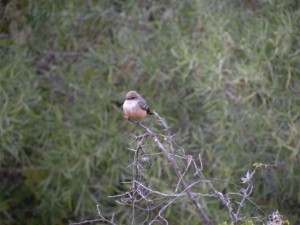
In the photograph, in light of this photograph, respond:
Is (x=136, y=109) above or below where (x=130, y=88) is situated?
above

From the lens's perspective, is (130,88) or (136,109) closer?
(136,109)

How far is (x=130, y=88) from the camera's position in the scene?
6531mm

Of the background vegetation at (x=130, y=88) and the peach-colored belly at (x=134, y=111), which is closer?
the peach-colored belly at (x=134, y=111)

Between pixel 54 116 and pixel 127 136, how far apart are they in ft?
2.07

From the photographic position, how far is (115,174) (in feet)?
21.3

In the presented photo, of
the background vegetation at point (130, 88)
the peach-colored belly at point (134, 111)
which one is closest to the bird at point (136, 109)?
the peach-colored belly at point (134, 111)

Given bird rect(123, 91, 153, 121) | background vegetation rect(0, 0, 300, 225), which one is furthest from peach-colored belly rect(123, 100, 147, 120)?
background vegetation rect(0, 0, 300, 225)

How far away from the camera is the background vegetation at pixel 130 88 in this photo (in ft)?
19.6

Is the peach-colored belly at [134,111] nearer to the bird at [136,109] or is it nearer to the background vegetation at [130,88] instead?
the bird at [136,109]

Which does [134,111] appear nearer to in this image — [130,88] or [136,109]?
[136,109]

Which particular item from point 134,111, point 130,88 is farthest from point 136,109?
point 130,88

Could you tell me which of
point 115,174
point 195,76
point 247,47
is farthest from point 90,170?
point 247,47

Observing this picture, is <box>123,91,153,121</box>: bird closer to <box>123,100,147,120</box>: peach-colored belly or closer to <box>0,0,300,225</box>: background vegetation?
<box>123,100,147,120</box>: peach-colored belly

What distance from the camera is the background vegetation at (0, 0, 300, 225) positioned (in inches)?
235
